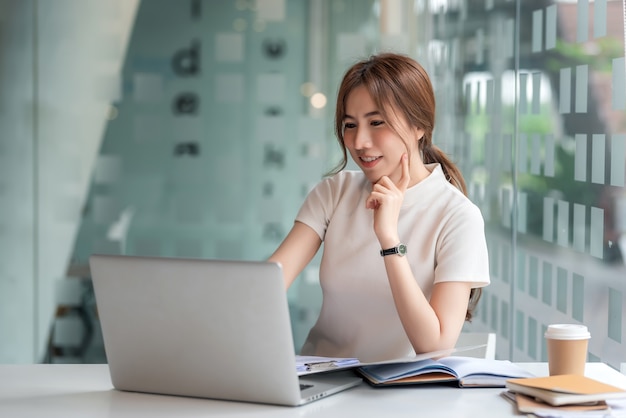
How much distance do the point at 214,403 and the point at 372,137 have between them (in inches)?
36.2

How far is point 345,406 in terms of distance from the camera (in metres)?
1.55

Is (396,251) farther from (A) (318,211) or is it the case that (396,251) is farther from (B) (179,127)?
(B) (179,127)

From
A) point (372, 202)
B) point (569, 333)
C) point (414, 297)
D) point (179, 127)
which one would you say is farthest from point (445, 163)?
point (179, 127)

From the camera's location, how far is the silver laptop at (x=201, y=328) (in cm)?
148

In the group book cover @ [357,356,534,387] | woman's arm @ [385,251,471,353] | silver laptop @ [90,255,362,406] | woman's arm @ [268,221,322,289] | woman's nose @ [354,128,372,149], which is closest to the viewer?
silver laptop @ [90,255,362,406]

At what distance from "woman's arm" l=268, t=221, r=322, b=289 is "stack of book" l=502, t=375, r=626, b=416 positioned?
0.91m

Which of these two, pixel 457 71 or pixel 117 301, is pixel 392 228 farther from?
pixel 457 71

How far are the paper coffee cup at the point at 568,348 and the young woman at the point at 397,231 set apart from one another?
384mm

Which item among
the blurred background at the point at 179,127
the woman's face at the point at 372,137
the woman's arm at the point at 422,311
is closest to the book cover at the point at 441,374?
the woman's arm at the point at 422,311

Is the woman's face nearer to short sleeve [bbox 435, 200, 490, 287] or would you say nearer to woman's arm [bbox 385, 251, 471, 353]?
short sleeve [bbox 435, 200, 490, 287]

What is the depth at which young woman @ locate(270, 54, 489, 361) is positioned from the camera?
219 centimetres

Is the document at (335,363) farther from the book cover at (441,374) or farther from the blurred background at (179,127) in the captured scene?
the blurred background at (179,127)

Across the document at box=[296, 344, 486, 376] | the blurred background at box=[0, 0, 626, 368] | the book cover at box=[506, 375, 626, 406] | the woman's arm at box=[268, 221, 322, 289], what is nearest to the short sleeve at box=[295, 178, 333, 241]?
the woman's arm at box=[268, 221, 322, 289]

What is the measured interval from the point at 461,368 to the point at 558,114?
1749 millimetres
